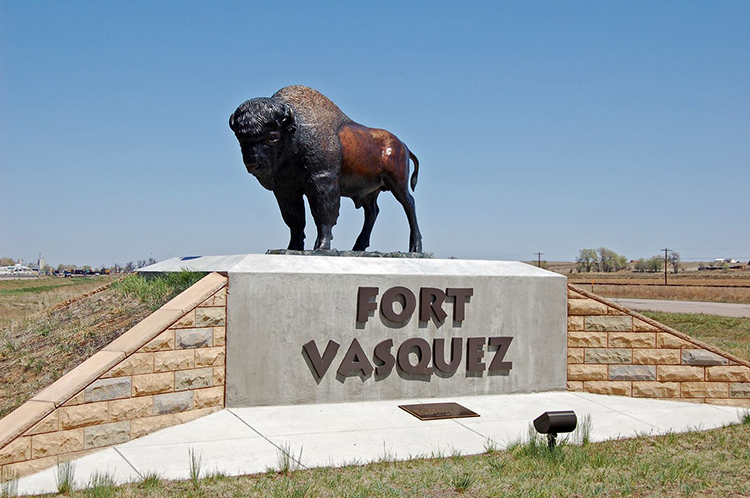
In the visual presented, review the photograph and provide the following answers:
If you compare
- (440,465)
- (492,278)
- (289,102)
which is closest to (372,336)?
(492,278)

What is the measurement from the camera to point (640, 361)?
9.02 m

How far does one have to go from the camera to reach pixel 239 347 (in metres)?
7.43

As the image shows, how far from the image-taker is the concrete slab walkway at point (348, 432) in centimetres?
566

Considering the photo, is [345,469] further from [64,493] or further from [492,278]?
[492,278]

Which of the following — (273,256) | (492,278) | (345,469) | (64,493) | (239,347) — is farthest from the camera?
(492,278)

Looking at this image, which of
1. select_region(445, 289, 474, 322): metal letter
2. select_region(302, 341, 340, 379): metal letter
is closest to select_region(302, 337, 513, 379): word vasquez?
select_region(302, 341, 340, 379): metal letter

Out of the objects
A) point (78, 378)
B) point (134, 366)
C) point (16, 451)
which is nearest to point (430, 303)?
point (134, 366)

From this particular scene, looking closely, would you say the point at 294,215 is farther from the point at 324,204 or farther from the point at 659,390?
the point at 659,390

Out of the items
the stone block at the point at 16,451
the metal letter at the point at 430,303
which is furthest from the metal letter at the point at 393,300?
the stone block at the point at 16,451

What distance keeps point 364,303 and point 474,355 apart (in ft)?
5.37

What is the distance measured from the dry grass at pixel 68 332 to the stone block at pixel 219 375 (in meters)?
1.14

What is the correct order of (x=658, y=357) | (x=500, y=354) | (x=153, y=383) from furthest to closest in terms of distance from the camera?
(x=658, y=357) < (x=500, y=354) < (x=153, y=383)

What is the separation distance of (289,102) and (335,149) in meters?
0.86

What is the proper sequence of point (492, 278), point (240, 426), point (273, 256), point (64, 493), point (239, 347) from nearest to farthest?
point (64, 493)
point (240, 426)
point (239, 347)
point (273, 256)
point (492, 278)
